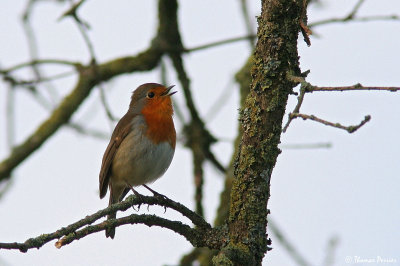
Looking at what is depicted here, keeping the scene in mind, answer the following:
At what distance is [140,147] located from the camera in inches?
219

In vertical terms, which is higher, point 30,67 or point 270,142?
point 30,67

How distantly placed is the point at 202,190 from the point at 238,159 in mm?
2860

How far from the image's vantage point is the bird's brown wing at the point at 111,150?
19.1 ft

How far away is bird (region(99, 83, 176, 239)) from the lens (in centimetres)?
553

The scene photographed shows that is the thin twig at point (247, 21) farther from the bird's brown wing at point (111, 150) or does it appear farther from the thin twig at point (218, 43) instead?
the bird's brown wing at point (111, 150)

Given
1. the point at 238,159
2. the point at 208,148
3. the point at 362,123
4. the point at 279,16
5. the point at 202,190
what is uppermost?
the point at 208,148

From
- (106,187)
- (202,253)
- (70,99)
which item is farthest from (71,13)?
(202,253)

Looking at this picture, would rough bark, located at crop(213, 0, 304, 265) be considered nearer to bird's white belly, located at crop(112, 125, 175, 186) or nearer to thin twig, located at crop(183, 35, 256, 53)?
bird's white belly, located at crop(112, 125, 175, 186)

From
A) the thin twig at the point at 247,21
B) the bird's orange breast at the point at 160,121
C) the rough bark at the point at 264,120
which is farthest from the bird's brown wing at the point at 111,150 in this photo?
the rough bark at the point at 264,120

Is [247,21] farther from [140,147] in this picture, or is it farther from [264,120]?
[264,120]

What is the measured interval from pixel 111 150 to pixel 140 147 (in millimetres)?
469

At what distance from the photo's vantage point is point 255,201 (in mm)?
2938

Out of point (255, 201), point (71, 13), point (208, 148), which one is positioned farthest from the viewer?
point (208, 148)

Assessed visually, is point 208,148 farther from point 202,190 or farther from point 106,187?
point 106,187
